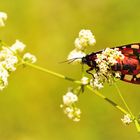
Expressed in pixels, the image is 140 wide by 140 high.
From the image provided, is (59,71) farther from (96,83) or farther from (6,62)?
(96,83)

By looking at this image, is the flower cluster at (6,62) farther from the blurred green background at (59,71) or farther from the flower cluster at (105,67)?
the blurred green background at (59,71)

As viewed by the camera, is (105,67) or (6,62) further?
(6,62)

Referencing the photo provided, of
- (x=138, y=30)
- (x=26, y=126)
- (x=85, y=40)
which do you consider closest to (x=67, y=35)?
(x=138, y=30)

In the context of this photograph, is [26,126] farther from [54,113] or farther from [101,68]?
[101,68]

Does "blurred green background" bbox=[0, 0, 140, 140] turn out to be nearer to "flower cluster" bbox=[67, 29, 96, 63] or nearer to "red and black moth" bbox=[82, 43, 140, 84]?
"flower cluster" bbox=[67, 29, 96, 63]

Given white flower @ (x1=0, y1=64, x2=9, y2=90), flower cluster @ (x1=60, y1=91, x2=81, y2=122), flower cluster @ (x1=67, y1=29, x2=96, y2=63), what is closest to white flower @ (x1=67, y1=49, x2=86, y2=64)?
flower cluster @ (x1=67, y1=29, x2=96, y2=63)

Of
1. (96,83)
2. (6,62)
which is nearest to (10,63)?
(6,62)
